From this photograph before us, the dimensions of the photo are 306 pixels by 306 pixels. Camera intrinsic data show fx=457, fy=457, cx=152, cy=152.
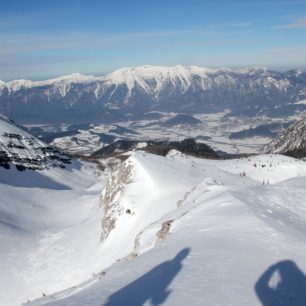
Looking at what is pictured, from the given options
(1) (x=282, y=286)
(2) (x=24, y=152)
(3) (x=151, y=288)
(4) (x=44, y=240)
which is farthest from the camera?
(2) (x=24, y=152)

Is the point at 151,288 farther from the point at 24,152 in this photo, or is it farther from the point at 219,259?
the point at 24,152

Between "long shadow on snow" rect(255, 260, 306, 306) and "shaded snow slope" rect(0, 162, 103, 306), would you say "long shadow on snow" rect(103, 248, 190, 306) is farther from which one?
"shaded snow slope" rect(0, 162, 103, 306)

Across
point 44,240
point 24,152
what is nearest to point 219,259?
point 44,240

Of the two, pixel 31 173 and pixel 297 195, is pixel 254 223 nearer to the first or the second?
pixel 297 195

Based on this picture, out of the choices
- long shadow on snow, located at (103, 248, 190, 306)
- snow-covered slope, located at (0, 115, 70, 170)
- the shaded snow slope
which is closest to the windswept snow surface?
long shadow on snow, located at (103, 248, 190, 306)

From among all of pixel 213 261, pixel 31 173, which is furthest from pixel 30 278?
pixel 31 173

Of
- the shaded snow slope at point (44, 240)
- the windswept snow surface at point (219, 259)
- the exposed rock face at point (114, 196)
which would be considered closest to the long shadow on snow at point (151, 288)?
the windswept snow surface at point (219, 259)

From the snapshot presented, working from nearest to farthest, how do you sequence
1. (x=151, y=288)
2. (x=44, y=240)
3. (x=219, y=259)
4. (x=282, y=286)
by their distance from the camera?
(x=151, y=288) < (x=282, y=286) < (x=219, y=259) < (x=44, y=240)
